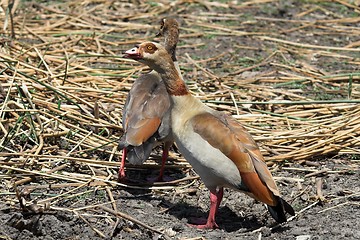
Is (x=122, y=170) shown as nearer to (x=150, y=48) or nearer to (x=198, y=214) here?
(x=198, y=214)

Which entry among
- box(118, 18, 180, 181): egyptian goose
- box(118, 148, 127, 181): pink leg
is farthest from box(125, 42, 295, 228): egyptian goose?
box(118, 148, 127, 181): pink leg

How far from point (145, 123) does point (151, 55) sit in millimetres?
734

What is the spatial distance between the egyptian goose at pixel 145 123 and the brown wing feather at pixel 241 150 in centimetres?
59

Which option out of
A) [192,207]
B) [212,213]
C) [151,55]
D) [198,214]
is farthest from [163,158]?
[151,55]

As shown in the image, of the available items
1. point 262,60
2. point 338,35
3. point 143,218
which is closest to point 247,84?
point 262,60

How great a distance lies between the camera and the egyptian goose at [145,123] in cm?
568

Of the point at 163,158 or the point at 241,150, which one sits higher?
the point at 241,150

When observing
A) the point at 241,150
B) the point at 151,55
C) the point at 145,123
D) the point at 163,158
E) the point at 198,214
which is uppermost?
the point at 151,55

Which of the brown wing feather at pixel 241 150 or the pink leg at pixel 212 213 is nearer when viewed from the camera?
the brown wing feather at pixel 241 150

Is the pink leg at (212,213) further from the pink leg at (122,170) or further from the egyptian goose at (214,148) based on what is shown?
the pink leg at (122,170)

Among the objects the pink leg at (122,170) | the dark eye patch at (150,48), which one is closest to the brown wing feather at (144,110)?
the pink leg at (122,170)

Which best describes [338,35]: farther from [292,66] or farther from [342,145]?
[342,145]

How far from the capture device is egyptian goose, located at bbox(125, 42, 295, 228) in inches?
199

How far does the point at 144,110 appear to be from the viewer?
19.6 ft
